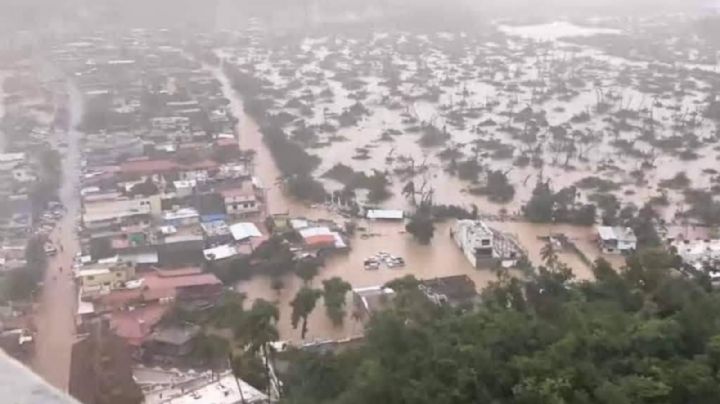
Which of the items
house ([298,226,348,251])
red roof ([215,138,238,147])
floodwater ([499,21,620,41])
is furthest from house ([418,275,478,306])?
floodwater ([499,21,620,41])

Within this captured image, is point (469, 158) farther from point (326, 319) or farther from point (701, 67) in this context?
point (701, 67)

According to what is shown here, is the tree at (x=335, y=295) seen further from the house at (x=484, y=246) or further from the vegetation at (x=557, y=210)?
the vegetation at (x=557, y=210)

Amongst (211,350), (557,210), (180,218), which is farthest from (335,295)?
(557,210)

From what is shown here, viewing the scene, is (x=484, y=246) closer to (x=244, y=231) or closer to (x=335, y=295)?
(x=335, y=295)

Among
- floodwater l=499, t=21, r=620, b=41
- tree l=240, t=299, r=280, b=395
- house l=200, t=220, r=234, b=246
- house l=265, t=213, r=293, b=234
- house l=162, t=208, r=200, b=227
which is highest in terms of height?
tree l=240, t=299, r=280, b=395

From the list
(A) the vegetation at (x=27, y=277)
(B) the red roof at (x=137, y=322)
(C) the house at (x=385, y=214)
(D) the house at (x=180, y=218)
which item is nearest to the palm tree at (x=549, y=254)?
(C) the house at (x=385, y=214)

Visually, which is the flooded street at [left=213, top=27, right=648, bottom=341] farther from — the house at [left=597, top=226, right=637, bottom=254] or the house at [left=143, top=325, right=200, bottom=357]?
the house at [left=143, top=325, right=200, bottom=357]
